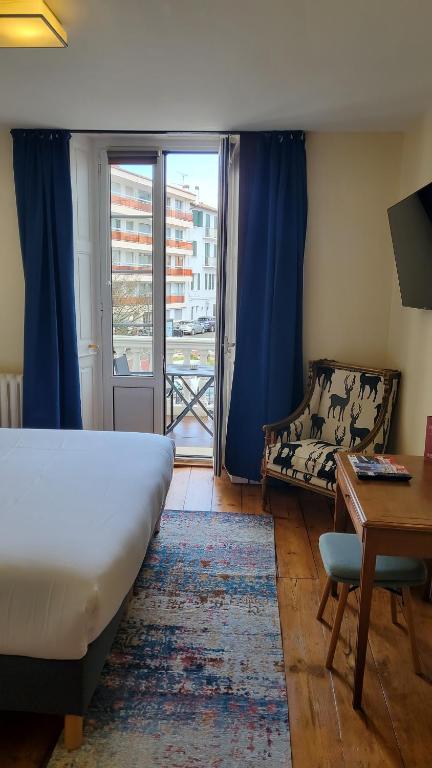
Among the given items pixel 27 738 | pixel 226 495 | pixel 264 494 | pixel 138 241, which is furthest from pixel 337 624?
pixel 138 241

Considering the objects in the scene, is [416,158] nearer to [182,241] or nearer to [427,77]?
[427,77]

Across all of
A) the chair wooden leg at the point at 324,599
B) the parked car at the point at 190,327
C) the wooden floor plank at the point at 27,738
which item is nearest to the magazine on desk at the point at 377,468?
the chair wooden leg at the point at 324,599

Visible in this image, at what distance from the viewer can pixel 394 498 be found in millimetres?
1967

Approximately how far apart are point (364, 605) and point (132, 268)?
3070 mm

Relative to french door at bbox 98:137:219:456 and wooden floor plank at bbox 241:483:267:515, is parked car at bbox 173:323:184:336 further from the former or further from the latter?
wooden floor plank at bbox 241:483:267:515

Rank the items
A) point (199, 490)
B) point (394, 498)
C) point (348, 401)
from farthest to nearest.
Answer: point (199, 490) → point (348, 401) → point (394, 498)

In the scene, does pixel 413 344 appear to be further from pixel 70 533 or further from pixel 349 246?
pixel 70 533

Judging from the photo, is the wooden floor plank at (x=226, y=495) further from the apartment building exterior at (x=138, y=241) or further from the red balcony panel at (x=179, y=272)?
the red balcony panel at (x=179, y=272)

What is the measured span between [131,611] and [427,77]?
2.94m

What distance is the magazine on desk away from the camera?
2141 mm

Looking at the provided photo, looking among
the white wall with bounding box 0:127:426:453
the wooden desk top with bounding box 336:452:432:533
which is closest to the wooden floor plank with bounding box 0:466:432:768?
the wooden desk top with bounding box 336:452:432:533

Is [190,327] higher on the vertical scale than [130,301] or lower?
lower

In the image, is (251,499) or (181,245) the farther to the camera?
(181,245)

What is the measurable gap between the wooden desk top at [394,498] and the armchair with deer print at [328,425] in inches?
37.8
